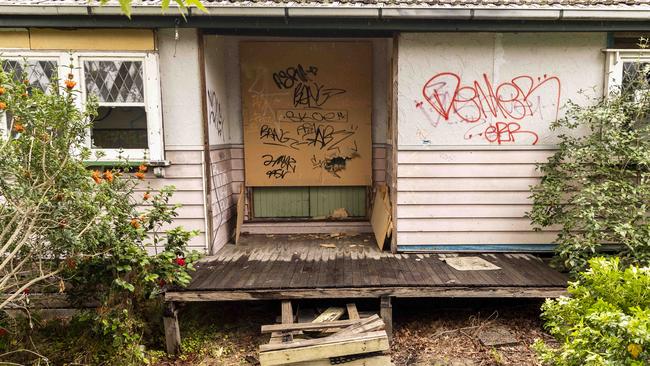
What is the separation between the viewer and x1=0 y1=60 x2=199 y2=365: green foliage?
9.77 feet

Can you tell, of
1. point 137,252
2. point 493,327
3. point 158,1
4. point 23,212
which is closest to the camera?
point 23,212

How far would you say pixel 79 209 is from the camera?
3.11m

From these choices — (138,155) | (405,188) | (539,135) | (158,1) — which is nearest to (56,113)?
(138,155)

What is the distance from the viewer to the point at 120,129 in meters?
4.90

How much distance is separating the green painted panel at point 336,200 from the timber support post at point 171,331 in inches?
114

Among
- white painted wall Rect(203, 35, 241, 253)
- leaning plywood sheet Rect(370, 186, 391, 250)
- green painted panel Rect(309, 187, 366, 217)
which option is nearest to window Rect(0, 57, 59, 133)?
white painted wall Rect(203, 35, 241, 253)

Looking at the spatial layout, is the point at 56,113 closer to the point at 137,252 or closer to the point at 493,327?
the point at 137,252

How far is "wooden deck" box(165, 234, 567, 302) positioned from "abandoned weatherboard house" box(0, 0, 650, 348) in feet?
0.07

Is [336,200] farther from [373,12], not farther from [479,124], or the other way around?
[373,12]

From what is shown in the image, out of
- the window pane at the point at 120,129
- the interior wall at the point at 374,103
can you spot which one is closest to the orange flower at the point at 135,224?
the window pane at the point at 120,129

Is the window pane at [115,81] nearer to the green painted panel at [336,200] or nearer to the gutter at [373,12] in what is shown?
the gutter at [373,12]

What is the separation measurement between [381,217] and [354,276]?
1501 millimetres

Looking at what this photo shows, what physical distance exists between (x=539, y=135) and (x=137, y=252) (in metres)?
4.78

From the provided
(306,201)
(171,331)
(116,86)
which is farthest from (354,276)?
(116,86)
